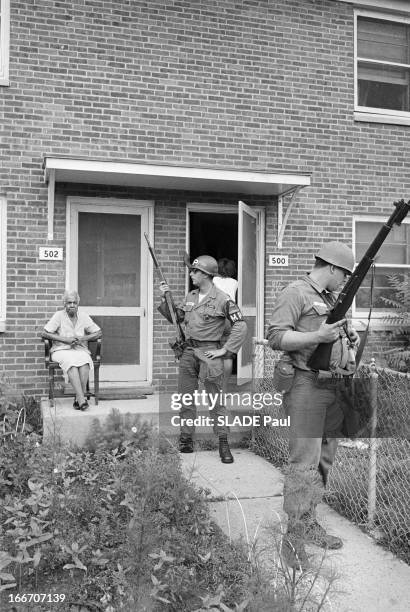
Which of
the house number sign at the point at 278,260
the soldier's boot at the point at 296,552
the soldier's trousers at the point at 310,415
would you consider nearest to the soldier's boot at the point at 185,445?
the soldier's trousers at the point at 310,415

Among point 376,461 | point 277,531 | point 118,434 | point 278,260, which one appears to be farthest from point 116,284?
point 277,531

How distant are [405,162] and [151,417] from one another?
17.5 ft

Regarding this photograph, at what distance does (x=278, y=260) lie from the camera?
8359 mm

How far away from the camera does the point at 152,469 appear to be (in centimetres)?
302

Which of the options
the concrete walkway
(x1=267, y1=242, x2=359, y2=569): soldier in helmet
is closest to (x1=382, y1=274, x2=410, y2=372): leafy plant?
the concrete walkway

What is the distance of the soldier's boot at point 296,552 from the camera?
271 centimetres

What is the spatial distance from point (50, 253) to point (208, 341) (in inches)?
98.3

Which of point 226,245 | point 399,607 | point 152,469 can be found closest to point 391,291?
point 226,245

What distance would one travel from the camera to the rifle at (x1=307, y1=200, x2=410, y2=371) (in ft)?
11.9

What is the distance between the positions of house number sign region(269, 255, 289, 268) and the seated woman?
2615 mm

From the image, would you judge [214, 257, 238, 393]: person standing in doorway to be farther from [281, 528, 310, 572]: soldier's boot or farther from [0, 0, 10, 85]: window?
[0, 0, 10, 85]: window

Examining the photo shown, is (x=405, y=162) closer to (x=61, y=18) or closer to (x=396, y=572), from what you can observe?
(x=61, y=18)

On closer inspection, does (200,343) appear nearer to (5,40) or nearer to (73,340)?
(73,340)

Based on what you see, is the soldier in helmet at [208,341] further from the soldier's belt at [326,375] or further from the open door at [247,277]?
the soldier's belt at [326,375]
